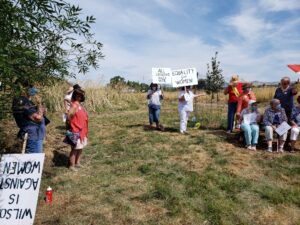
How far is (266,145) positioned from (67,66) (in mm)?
6466

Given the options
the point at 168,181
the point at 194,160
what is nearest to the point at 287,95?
the point at 194,160

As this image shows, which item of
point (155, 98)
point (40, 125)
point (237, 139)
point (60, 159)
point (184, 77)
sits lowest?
point (60, 159)

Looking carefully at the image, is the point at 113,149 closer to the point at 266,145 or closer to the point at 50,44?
the point at 266,145

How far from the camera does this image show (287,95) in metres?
9.98

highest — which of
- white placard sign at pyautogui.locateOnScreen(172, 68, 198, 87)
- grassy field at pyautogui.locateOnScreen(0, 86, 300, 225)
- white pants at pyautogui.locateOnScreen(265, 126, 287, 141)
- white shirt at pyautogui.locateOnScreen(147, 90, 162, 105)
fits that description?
white placard sign at pyautogui.locateOnScreen(172, 68, 198, 87)

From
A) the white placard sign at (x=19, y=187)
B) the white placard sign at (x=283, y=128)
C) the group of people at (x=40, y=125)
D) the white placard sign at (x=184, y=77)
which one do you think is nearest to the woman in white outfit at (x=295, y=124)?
the white placard sign at (x=283, y=128)

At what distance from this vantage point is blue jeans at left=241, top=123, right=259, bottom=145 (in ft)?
31.7

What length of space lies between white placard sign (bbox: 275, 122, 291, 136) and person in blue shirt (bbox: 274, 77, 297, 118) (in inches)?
29.0

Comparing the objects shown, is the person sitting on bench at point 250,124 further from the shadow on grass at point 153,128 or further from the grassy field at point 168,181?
the shadow on grass at point 153,128

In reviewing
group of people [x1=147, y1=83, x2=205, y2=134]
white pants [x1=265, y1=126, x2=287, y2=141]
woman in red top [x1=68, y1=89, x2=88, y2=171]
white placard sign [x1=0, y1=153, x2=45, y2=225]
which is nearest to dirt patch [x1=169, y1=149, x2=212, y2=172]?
white pants [x1=265, y1=126, x2=287, y2=141]

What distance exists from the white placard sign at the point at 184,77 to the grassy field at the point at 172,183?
72.9 inches

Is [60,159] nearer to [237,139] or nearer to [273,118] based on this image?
[237,139]

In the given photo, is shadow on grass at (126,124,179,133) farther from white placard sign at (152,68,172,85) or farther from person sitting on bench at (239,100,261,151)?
person sitting on bench at (239,100,261,151)

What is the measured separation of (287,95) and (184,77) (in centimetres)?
342
